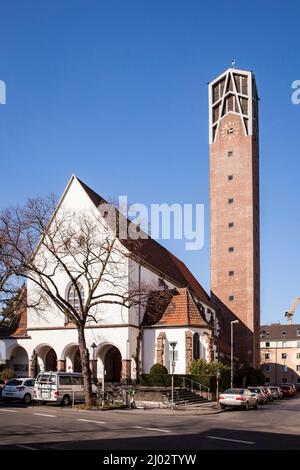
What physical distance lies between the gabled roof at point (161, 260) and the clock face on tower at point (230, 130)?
14.4 meters

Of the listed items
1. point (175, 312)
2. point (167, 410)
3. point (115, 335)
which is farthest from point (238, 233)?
point (167, 410)

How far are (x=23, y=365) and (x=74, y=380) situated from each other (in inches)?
719

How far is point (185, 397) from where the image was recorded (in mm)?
38188

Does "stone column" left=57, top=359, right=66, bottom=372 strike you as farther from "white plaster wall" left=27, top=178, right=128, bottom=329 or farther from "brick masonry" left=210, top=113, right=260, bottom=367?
"brick masonry" left=210, top=113, right=260, bottom=367

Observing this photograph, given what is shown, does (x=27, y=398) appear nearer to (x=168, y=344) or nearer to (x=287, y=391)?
(x=168, y=344)

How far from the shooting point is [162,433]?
1722cm

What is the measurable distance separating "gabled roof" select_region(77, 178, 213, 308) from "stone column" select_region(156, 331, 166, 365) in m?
6.54

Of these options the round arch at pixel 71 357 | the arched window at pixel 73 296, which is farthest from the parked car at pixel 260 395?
the arched window at pixel 73 296

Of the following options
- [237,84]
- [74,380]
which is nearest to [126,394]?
[74,380]

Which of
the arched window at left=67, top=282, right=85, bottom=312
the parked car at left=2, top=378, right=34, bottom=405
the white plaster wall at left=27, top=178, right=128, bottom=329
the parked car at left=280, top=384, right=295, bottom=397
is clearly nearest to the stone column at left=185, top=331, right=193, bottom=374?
the white plaster wall at left=27, top=178, right=128, bottom=329

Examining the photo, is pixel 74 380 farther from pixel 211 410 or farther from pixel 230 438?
pixel 230 438

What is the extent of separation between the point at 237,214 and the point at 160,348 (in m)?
21.6

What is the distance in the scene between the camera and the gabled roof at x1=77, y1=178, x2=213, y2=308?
48.3 meters

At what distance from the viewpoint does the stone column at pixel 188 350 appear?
4388cm
